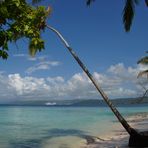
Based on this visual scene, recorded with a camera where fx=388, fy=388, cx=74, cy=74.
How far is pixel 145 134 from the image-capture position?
1656 centimetres

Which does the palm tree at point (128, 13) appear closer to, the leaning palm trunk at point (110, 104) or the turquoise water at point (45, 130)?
the leaning palm trunk at point (110, 104)

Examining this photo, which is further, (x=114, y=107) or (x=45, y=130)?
(x=45, y=130)

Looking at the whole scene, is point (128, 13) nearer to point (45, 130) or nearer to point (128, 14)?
point (128, 14)

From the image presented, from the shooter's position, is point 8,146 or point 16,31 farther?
point 8,146

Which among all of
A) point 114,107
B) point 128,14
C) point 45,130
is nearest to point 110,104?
point 114,107

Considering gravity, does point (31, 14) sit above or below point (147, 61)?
below

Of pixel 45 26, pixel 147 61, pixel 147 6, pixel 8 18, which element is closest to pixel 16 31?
pixel 8 18

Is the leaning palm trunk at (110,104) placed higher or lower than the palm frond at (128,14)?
lower

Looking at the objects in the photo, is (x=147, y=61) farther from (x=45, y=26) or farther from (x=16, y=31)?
(x=16, y=31)

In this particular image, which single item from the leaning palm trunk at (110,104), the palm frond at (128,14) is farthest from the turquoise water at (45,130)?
the palm frond at (128,14)

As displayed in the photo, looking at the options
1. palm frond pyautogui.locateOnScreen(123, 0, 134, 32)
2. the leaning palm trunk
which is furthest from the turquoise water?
palm frond pyautogui.locateOnScreen(123, 0, 134, 32)

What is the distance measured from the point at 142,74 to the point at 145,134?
556 inches

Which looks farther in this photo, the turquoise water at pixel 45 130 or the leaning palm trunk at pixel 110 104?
the turquoise water at pixel 45 130

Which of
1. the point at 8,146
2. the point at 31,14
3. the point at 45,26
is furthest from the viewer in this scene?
the point at 8,146
